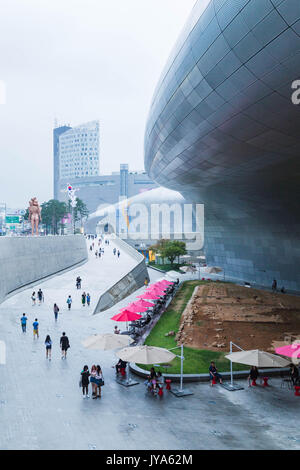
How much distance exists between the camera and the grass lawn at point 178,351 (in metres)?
15.5

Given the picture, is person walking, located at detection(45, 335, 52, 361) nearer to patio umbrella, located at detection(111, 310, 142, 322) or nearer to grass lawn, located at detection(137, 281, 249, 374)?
patio umbrella, located at detection(111, 310, 142, 322)

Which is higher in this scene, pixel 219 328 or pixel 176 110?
pixel 176 110

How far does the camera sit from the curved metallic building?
12.5m

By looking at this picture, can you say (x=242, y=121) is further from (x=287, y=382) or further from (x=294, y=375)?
(x=287, y=382)

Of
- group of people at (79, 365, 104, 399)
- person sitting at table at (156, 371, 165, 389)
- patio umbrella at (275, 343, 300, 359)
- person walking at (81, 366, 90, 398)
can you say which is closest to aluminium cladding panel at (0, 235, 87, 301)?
person sitting at table at (156, 371, 165, 389)

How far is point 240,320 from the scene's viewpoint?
23188mm

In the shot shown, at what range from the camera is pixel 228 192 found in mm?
33906

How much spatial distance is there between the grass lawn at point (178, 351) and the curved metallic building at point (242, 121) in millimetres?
10325

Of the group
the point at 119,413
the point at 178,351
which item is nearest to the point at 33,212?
the point at 178,351

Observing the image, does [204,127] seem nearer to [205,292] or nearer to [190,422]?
[190,422]

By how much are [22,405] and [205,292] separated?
23.6 meters

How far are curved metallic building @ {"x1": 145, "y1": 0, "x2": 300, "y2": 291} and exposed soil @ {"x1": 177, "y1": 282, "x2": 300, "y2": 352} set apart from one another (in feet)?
23.9
